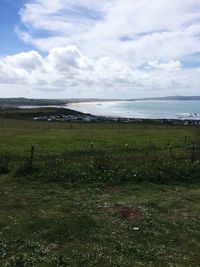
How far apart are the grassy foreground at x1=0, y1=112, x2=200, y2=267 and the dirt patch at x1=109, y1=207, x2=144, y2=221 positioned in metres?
0.04

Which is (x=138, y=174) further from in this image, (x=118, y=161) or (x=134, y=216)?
(x=134, y=216)

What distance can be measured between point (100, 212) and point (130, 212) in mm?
1279

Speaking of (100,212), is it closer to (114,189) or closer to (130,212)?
(130,212)

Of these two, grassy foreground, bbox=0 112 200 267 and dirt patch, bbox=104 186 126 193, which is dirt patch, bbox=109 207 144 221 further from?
dirt patch, bbox=104 186 126 193

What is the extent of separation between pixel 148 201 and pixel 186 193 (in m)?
2.83

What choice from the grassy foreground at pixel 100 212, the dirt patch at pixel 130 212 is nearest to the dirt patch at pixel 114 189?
the grassy foreground at pixel 100 212

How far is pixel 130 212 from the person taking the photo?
15.7 metres

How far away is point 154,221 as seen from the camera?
581 inches

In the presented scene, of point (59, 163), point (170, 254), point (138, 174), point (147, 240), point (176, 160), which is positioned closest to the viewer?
point (170, 254)

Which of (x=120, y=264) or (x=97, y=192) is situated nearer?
(x=120, y=264)

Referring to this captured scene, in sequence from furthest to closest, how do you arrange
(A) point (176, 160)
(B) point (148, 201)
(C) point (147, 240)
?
(A) point (176, 160), (B) point (148, 201), (C) point (147, 240)

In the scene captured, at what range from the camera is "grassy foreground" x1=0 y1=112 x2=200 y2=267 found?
1158 cm

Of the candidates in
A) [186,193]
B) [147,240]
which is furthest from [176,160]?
[147,240]

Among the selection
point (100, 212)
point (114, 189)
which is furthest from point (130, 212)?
point (114, 189)
